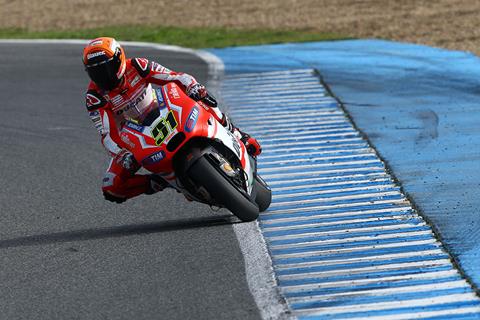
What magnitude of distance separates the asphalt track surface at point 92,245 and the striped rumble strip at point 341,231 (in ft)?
1.47

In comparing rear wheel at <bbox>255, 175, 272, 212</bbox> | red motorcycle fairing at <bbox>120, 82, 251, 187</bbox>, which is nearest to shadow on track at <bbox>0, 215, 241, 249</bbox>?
rear wheel at <bbox>255, 175, 272, 212</bbox>

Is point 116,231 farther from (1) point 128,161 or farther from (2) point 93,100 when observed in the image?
(2) point 93,100

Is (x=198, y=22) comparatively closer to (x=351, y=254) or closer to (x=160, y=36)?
(x=160, y=36)

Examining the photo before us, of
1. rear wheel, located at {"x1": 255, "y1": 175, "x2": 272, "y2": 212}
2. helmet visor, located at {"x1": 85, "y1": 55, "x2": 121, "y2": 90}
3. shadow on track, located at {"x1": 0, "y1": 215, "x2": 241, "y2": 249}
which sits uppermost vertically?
helmet visor, located at {"x1": 85, "y1": 55, "x2": 121, "y2": 90}

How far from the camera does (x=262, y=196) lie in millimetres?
9789

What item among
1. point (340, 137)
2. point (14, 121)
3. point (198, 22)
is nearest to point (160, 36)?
point (198, 22)

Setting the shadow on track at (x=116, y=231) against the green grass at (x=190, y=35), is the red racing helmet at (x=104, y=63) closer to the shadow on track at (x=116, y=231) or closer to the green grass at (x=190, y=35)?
the shadow on track at (x=116, y=231)

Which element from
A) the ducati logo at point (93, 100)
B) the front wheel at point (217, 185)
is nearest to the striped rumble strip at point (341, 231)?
the front wheel at point (217, 185)

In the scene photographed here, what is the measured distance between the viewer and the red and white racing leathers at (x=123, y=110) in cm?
960

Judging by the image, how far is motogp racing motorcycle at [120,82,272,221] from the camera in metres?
8.95

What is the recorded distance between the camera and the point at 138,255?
8773mm

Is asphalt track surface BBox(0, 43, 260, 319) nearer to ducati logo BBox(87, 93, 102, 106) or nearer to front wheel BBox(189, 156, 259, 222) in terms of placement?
front wheel BBox(189, 156, 259, 222)

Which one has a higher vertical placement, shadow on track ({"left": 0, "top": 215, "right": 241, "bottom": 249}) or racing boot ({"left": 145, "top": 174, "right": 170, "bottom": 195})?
racing boot ({"left": 145, "top": 174, "right": 170, "bottom": 195})

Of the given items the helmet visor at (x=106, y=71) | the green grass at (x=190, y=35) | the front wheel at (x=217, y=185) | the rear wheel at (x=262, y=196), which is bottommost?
the green grass at (x=190, y=35)
